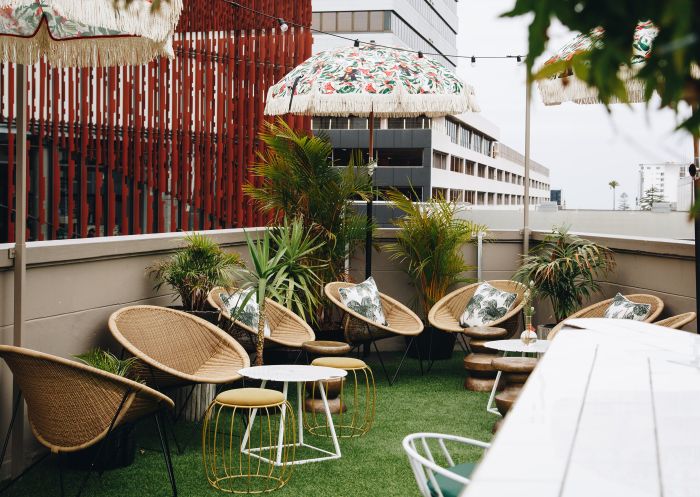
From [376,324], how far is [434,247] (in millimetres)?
1657

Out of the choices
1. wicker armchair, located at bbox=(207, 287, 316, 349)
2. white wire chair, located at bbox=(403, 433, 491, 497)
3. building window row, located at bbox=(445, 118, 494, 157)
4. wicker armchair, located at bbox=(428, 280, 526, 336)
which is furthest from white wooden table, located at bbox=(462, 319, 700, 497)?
building window row, located at bbox=(445, 118, 494, 157)

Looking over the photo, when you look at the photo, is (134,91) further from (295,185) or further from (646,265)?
(646,265)

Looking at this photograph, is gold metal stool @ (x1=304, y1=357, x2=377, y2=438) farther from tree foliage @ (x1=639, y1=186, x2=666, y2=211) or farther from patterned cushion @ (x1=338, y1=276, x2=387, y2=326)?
tree foliage @ (x1=639, y1=186, x2=666, y2=211)

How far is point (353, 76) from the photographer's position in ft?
23.6

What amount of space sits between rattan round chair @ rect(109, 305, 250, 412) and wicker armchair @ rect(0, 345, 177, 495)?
1.05m

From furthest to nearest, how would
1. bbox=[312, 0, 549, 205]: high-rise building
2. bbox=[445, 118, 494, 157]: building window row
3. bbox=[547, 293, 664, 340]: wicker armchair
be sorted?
bbox=[445, 118, 494, 157]: building window row, bbox=[312, 0, 549, 205]: high-rise building, bbox=[547, 293, 664, 340]: wicker armchair

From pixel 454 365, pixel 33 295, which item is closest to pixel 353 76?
pixel 454 365

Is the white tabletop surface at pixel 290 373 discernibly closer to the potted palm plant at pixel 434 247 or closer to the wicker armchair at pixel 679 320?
the wicker armchair at pixel 679 320

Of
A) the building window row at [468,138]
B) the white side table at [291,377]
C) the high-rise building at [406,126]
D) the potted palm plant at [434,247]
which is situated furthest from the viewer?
the building window row at [468,138]

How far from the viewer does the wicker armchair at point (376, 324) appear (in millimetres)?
6938

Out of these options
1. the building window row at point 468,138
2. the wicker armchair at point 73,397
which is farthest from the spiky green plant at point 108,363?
the building window row at point 468,138

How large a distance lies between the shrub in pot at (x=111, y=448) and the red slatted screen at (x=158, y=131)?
3943 mm

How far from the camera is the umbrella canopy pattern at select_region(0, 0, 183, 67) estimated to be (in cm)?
352

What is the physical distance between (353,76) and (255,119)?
10.4ft
